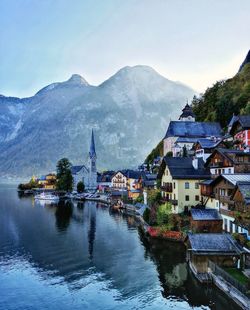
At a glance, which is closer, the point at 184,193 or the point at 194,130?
the point at 184,193

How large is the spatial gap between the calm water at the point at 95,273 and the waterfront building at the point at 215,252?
2.24m

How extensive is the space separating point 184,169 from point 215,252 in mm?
29427

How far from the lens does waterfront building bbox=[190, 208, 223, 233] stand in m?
51.8

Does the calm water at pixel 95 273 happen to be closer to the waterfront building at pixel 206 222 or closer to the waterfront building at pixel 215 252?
the waterfront building at pixel 215 252

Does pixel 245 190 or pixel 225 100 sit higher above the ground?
pixel 225 100

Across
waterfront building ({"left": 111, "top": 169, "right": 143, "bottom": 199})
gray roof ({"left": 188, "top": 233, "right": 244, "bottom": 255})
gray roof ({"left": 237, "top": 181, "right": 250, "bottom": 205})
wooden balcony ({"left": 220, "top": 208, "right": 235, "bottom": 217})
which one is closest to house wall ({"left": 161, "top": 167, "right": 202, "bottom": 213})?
wooden balcony ({"left": 220, "top": 208, "right": 235, "bottom": 217})

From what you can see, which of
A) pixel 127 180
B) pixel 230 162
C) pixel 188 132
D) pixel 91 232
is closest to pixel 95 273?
pixel 91 232

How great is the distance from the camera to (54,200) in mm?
153250

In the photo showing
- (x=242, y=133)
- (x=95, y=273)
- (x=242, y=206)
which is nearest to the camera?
(x=242, y=206)

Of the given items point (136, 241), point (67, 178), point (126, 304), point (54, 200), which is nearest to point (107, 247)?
point (136, 241)

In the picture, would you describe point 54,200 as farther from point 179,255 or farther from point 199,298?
point 199,298

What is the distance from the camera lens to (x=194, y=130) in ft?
420

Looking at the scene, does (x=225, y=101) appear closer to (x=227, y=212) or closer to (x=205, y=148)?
(x=205, y=148)

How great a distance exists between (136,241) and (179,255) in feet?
43.2
